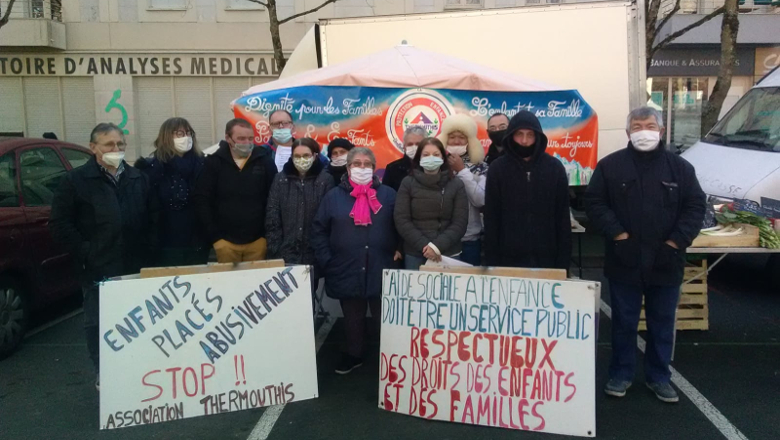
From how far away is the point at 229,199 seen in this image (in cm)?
507

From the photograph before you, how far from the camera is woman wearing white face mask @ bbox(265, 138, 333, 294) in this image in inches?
198

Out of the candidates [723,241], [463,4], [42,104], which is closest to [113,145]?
[723,241]

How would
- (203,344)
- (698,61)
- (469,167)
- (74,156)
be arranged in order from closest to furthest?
(203,344)
(469,167)
(74,156)
(698,61)

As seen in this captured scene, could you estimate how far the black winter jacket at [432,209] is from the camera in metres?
4.78

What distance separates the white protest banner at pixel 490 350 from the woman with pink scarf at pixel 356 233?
0.45 metres

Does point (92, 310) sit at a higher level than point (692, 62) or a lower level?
lower

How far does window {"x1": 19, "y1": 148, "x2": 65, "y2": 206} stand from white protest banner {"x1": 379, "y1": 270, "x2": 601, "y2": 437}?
3.52m

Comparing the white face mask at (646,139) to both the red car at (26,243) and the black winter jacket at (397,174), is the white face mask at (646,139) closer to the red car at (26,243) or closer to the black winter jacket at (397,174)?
the black winter jacket at (397,174)

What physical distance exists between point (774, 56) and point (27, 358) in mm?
18690

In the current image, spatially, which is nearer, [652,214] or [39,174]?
[652,214]

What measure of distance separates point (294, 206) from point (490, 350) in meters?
1.80

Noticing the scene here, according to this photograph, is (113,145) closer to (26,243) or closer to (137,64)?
(26,243)

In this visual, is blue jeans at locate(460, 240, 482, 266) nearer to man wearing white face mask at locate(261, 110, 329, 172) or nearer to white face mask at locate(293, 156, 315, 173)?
white face mask at locate(293, 156, 315, 173)

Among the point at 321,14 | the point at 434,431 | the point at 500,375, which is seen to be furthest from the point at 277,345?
the point at 321,14
